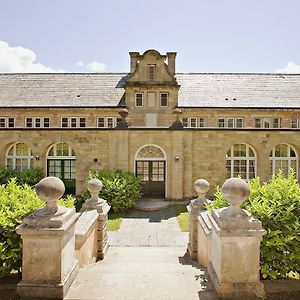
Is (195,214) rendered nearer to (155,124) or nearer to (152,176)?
(152,176)

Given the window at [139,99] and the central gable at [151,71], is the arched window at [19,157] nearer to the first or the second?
the window at [139,99]

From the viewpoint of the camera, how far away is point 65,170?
17859 millimetres

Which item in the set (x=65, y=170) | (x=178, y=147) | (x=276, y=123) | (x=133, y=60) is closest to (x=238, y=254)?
(x=178, y=147)

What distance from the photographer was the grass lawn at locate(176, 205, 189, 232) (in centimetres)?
1248

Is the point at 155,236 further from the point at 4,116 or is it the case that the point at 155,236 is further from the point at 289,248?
the point at 4,116

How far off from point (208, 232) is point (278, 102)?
2433 centimetres

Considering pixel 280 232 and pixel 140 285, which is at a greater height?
pixel 280 232

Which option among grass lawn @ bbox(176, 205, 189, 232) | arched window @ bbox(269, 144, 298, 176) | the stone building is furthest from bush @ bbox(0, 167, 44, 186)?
arched window @ bbox(269, 144, 298, 176)

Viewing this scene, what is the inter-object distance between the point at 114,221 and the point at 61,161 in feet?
21.0

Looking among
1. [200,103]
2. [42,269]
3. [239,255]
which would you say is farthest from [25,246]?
[200,103]

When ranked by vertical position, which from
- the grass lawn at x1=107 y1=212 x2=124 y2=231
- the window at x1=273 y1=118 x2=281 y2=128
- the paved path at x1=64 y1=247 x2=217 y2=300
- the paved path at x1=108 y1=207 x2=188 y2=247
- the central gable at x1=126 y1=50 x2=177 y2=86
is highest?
the central gable at x1=126 y1=50 x2=177 y2=86

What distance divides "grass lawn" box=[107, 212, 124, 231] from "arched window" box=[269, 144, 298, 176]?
989 centimetres

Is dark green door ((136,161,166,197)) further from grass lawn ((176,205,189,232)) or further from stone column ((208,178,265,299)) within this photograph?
stone column ((208,178,265,299))

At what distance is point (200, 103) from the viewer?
1042 inches
